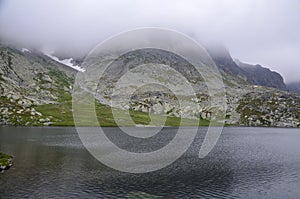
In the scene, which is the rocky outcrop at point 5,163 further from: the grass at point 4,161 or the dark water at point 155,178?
the dark water at point 155,178

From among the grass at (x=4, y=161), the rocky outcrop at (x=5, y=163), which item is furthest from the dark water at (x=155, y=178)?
the grass at (x=4, y=161)

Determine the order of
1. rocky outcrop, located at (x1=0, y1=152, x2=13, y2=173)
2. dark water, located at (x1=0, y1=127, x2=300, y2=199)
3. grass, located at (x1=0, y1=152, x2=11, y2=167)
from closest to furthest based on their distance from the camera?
dark water, located at (x1=0, y1=127, x2=300, y2=199)
rocky outcrop, located at (x1=0, y1=152, x2=13, y2=173)
grass, located at (x1=0, y1=152, x2=11, y2=167)

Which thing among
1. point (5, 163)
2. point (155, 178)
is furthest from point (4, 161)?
point (155, 178)

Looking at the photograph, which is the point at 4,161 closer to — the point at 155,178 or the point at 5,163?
the point at 5,163

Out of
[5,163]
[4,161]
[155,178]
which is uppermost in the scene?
[4,161]

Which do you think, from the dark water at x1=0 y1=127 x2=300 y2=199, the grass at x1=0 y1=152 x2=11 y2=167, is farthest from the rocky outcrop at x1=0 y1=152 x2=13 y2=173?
the dark water at x1=0 y1=127 x2=300 y2=199

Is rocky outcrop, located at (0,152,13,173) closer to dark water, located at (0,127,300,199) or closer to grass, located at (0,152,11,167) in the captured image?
grass, located at (0,152,11,167)

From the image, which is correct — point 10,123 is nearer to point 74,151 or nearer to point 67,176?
point 74,151

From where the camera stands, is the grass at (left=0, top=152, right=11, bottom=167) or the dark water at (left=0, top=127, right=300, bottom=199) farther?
the grass at (left=0, top=152, right=11, bottom=167)

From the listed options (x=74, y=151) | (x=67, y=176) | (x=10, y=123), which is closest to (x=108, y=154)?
(x=74, y=151)

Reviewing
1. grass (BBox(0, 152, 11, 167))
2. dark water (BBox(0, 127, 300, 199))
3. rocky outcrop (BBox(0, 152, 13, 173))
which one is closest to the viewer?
dark water (BBox(0, 127, 300, 199))

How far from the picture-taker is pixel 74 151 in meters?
95.5

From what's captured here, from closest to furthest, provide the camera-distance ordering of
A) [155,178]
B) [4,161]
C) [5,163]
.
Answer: [155,178]
[5,163]
[4,161]

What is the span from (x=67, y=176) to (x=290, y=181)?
4434 cm
